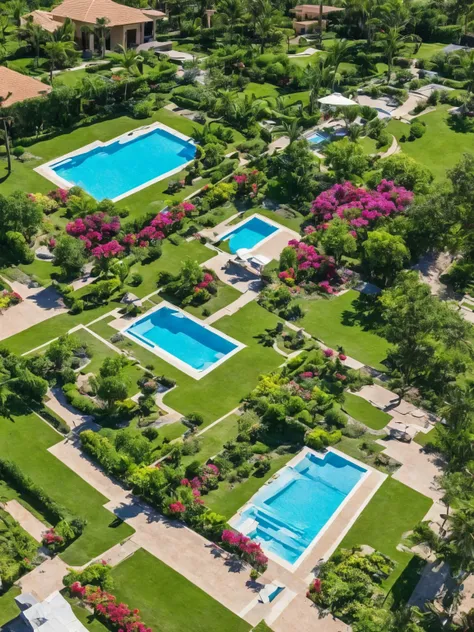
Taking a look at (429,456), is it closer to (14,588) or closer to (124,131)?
(14,588)

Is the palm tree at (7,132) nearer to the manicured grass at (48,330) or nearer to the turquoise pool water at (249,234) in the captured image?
the manicured grass at (48,330)

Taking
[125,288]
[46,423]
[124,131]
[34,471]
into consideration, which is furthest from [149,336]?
[124,131]

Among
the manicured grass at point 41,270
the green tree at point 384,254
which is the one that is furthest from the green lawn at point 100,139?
the green tree at point 384,254

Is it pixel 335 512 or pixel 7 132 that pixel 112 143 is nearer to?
pixel 7 132

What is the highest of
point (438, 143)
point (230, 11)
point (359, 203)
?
point (230, 11)

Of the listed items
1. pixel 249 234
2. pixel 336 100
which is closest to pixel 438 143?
pixel 336 100

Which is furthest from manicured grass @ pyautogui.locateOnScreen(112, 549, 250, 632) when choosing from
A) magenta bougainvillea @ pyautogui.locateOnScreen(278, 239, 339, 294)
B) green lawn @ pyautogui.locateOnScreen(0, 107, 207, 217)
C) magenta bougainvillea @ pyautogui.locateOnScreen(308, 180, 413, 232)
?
green lawn @ pyautogui.locateOnScreen(0, 107, 207, 217)
